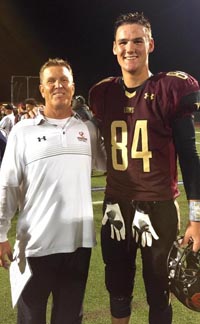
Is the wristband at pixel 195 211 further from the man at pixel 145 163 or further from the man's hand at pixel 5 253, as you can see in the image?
the man's hand at pixel 5 253

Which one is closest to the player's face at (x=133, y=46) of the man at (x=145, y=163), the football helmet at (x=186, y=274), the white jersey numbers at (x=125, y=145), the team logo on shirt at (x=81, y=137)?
the man at (x=145, y=163)

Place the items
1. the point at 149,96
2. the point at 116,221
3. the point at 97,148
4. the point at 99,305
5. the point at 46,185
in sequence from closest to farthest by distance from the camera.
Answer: the point at 46,185 < the point at 149,96 < the point at 116,221 < the point at 97,148 < the point at 99,305

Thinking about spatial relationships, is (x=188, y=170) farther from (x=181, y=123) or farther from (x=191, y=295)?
(x=191, y=295)

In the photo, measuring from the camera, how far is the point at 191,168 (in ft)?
7.32

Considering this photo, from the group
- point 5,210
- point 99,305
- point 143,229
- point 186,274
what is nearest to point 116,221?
point 143,229

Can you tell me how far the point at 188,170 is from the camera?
88.2 inches

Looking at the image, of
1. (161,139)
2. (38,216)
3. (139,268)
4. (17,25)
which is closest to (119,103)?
(161,139)

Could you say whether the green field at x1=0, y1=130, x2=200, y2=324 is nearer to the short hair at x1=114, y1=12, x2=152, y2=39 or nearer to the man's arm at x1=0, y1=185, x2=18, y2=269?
the man's arm at x1=0, y1=185, x2=18, y2=269

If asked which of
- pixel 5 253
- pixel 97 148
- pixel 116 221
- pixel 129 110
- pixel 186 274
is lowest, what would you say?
pixel 186 274

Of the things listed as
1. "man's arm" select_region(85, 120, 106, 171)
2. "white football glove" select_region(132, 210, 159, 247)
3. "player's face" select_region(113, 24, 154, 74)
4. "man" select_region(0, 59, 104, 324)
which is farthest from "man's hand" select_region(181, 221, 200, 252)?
"player's face" select_region(113, 24, 154, 74)

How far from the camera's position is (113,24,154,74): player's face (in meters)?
2.31

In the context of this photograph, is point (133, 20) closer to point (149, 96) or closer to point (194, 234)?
point (149, 96)

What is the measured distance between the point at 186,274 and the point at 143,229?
319 mm

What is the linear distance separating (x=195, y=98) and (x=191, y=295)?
38.9 inches
